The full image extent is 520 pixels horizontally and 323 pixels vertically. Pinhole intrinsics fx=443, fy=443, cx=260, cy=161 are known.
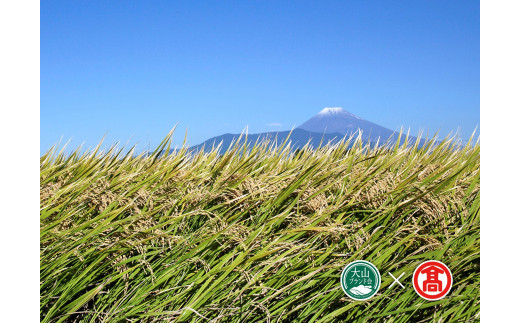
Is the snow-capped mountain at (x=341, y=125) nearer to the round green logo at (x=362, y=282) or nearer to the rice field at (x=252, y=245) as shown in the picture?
the rice field at (x=252, y=245)

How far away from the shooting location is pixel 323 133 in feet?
8.57

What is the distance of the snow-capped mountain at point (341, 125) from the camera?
7.59 ft

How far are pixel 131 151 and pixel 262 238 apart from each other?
1.00 metres

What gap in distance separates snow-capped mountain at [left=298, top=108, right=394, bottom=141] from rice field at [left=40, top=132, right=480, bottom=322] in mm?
198

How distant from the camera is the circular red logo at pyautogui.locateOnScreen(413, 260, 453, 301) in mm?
2092

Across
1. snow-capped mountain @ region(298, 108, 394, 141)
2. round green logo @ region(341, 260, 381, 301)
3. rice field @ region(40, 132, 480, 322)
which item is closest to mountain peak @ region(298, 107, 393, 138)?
snow-capped mountain @ region(298, 108, 394, 141)

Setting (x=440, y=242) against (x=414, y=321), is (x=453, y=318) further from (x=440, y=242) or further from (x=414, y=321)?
(x=440, y=242)

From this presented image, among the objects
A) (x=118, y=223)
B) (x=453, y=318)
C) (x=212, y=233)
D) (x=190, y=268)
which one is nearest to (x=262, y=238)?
(x=212, y=233)

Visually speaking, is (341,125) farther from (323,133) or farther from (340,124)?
(323,133)

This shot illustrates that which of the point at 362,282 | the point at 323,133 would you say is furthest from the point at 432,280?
the point at 323,133

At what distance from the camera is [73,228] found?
213 centimetres

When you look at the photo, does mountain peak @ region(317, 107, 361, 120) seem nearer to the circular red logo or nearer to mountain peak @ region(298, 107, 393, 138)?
mountain peak @ region(298, 107, 393, 138)

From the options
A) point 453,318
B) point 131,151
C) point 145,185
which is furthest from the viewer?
point 131,151

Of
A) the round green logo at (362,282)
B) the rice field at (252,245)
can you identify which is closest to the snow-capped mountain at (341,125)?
the rice field at (252,245)
